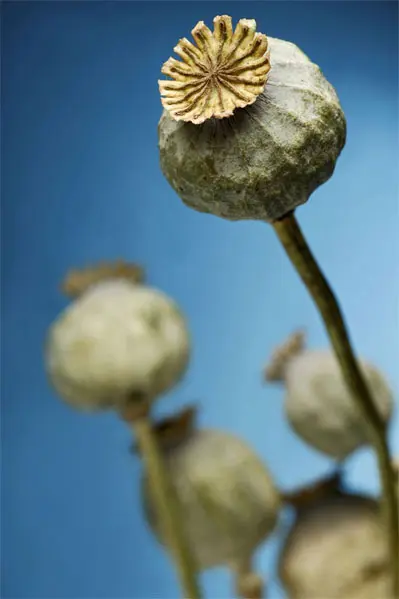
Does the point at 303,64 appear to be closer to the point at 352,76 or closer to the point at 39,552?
the point at 352,76

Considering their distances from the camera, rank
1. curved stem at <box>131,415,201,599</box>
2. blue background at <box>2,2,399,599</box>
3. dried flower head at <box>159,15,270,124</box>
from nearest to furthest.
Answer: dried flower head at <box>159,15,270,124</box> → curved stem at <box>131,415,201,599</box> → blue background at <box>2,2,399,599</box>

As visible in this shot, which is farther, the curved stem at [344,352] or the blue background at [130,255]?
the blue background at [130,255]

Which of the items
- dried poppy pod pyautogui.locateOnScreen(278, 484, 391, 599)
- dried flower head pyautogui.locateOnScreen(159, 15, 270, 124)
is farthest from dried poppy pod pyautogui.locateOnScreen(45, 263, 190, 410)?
dried flower head pyautogui.locateOnScreen(159, 15, 270, 124)

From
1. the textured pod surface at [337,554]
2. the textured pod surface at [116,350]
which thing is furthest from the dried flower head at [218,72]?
the textured pod surface at [337,554]

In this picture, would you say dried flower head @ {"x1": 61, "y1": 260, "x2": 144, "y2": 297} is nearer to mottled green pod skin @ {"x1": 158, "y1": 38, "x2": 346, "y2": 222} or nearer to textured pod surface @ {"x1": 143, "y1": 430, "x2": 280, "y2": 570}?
textured pod surface @ {"x1": 143, "y1": 430, "x2": 280, "y2": 570}

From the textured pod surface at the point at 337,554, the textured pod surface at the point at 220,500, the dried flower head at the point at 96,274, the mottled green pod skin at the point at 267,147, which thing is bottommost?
the textured pod surface at the point at 337,554

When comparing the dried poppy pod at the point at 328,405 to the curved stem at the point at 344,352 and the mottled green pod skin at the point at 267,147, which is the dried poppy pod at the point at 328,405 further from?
the mottled green pod skin at the point at 267,147
